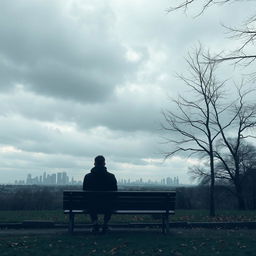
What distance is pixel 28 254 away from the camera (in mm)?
6570

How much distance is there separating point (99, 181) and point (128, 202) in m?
0.92

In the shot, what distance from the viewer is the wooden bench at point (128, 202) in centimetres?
957

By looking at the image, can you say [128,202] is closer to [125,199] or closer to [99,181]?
[125,199]

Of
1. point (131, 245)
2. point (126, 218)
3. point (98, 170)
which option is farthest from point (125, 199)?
point (126, 218)

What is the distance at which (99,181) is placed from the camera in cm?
1011

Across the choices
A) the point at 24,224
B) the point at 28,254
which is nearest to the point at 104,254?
the point at 28,254

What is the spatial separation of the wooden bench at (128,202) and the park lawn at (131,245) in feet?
1.89

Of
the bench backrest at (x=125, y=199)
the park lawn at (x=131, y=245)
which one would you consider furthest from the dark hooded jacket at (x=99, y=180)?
the park lawn at (x=131, y=245)

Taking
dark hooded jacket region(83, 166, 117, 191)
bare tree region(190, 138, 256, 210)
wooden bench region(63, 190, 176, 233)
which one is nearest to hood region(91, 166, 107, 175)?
dark hooded jacket region(83, 166, 117, 191)

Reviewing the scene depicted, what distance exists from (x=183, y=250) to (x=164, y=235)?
7.29ft

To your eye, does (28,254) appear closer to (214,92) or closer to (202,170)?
(214,92)

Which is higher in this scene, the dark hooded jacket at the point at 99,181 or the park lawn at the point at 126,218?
the dark hooded jacket at the point at 99,181

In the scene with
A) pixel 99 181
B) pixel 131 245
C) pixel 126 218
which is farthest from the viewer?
pixel 126 218

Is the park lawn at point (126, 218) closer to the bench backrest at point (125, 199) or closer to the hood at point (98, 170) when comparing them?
the bench backrest at point (125, 199)
